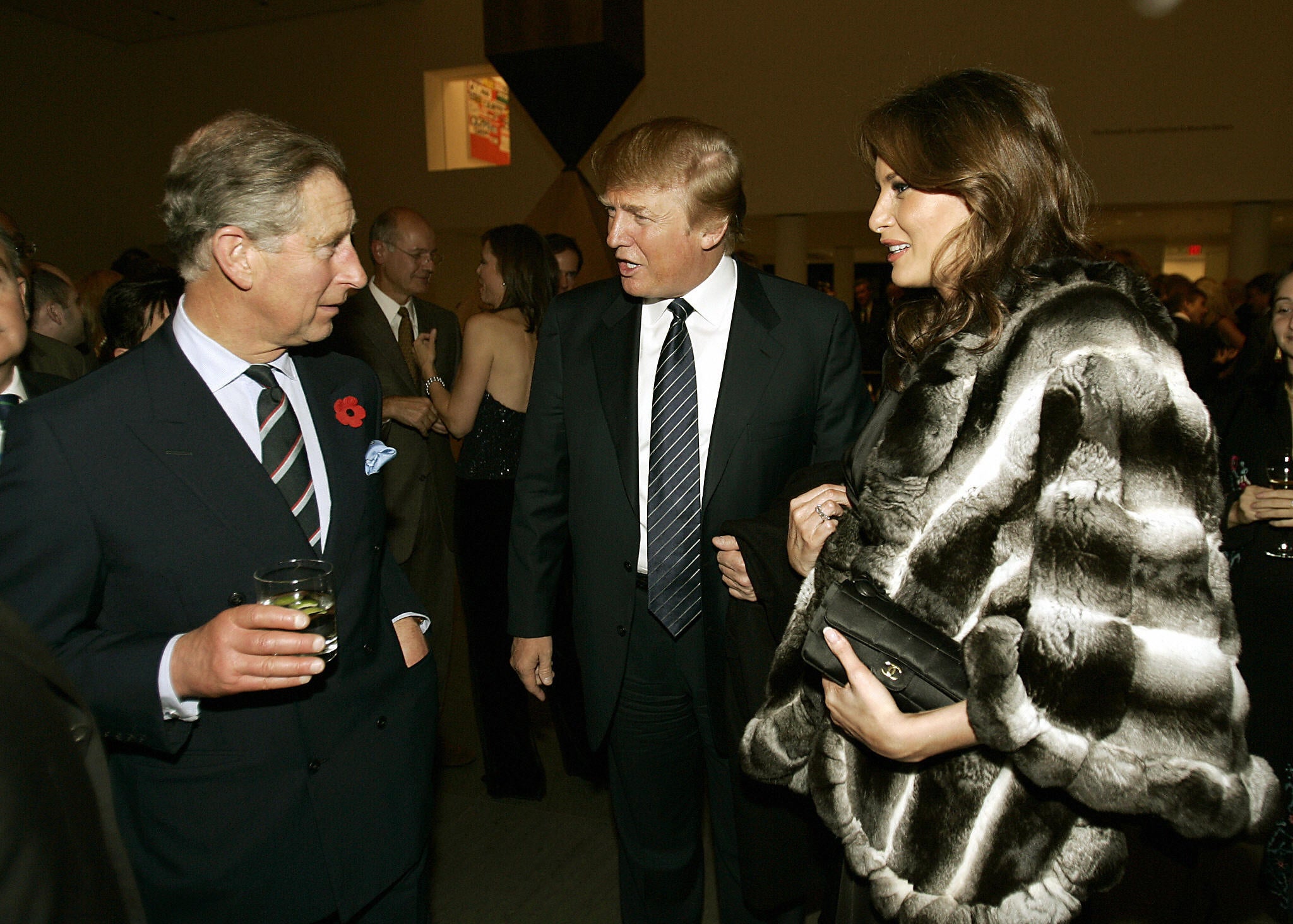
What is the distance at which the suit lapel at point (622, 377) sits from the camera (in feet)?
6.68

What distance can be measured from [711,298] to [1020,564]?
1145mm

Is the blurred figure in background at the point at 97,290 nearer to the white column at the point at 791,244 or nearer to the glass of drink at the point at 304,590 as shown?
the glass of drink at the point at 304,590

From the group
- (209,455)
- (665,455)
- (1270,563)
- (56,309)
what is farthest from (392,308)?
(1270,563)

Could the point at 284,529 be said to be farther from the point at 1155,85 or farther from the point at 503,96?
the point at 503,96

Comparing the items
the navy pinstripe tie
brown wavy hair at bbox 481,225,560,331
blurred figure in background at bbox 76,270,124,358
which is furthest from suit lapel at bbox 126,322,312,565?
blurred figure in background at bbox 76,270,124,358

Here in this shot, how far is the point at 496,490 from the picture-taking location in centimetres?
329

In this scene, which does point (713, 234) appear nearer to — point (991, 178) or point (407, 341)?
point (991, 178)

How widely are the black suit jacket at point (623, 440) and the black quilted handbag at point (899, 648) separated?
74 centimetres

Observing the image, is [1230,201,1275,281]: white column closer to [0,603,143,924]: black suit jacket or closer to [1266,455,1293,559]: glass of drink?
[1266,455,1293,559]: glass of drink

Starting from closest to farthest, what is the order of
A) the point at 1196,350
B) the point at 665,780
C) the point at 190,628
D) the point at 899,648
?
the point at 899,648 → the point at 190,628 → the point at 665,780 → the point at 1196,350

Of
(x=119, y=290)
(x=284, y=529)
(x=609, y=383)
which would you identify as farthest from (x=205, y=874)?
(x=119, y=290)

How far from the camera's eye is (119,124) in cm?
1409

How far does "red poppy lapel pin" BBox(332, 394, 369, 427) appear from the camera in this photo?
62.9 inches

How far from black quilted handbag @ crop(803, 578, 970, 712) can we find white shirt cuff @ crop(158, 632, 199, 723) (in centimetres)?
98
